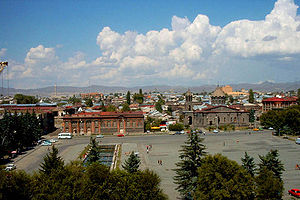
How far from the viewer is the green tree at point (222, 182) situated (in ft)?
60.6

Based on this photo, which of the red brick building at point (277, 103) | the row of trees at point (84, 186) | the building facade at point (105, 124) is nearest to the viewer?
the row of trees at point (84, 186)

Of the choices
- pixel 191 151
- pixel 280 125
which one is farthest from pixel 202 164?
pixel 280 125

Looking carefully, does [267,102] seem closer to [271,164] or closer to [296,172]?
[296,172]

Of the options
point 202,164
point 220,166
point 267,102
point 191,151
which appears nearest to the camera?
point 220,166

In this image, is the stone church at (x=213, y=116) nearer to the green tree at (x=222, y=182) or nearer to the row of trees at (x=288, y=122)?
the row of trees at (x=288, y=122)

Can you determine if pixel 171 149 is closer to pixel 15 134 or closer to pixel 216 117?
pixel 15 134

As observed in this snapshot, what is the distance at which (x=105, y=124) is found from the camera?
59.9 meters

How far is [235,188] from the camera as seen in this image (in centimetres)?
1847

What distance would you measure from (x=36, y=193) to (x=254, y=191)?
16.5 metres

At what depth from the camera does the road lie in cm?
3067

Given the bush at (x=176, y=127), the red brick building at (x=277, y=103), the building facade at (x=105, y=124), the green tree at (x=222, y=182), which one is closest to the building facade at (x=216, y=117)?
the bush at (x=176, y=127)

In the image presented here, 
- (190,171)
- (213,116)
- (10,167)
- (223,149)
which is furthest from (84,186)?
(213,116)

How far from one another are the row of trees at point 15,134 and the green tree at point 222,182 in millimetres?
28489

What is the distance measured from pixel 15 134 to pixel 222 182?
117 feet
